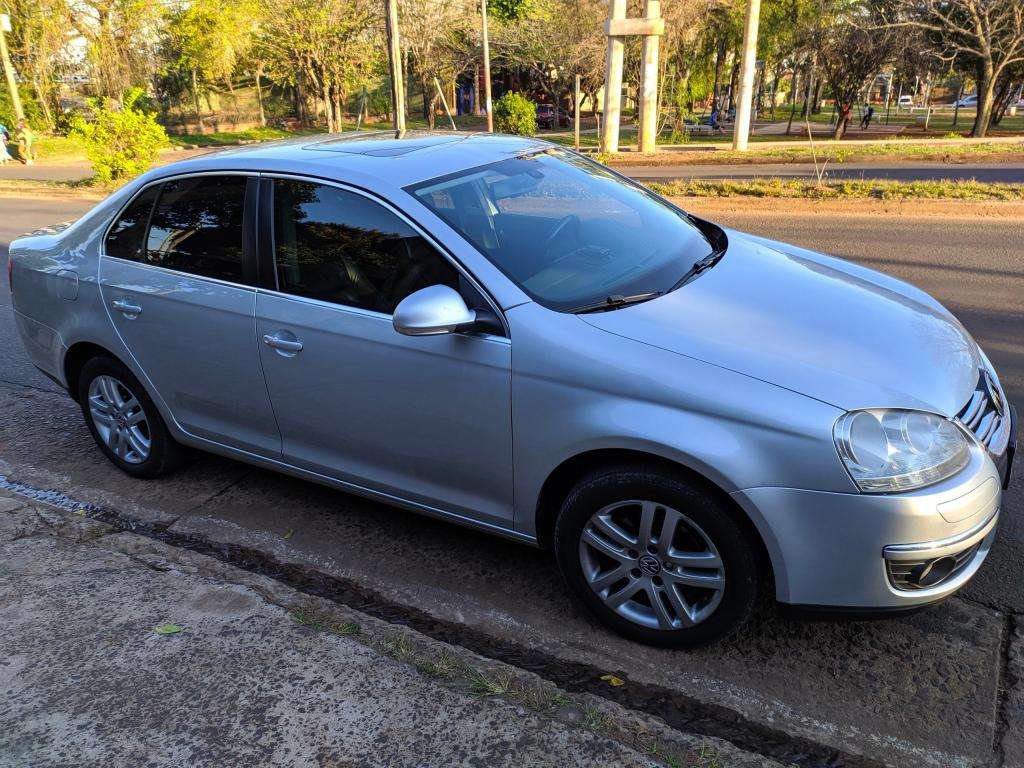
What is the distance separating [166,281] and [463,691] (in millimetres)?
2343

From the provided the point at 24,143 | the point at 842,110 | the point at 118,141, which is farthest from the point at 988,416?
the point at 842,110

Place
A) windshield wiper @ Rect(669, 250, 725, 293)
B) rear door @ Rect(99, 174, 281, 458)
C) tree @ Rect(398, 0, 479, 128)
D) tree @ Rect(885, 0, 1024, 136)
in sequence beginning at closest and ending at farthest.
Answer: windshield wiper @ Rect(669, 250, 725, 293) → rear door @ Rect(99, 174, 281, 458) → tree @ Rect(885, 0, 1024, 136) → tree @ Rect(398, 0, 479, 128)

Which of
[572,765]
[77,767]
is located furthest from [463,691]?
[77,767]

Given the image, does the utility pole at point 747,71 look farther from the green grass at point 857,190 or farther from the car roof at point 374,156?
the car roof at point 374,156

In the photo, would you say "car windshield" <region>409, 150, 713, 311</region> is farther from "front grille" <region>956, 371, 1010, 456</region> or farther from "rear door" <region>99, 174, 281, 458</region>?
Result: "front grille" <region>956, 371, 1010, 456</region>

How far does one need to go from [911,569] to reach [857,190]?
10.6 meters

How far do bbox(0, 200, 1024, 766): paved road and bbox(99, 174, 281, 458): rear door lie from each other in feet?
1.52

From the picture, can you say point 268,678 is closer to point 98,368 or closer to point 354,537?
point 354,537

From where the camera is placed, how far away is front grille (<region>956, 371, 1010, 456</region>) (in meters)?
2.59

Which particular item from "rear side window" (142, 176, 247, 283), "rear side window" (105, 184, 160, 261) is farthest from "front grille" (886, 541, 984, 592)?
"rear side window" (105, 184, 160, 261)

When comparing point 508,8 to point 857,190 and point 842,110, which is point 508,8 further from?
point 857,190

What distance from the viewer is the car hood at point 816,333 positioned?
2.47m

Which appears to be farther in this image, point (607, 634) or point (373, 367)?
point (373, 367)

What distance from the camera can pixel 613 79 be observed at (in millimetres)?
22422
